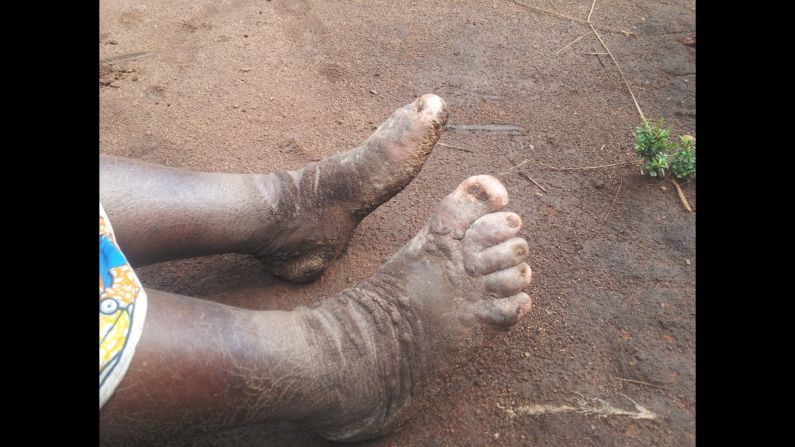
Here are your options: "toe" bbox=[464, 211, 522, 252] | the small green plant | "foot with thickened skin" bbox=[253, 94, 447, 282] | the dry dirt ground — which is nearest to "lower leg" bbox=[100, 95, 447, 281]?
"foot with thickened skin" bbox=[253, 94, 447, 282]

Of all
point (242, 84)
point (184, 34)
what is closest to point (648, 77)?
point (242, 84)

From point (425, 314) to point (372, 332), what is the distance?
0.43 feet

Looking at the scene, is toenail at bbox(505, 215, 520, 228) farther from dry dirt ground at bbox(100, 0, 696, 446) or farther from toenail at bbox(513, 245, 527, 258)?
dry dirt ground at bbox(100, 0, 696, 446)

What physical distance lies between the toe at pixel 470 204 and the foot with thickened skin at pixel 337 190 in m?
0.23

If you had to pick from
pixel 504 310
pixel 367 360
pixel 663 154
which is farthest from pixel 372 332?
pixel 663 154

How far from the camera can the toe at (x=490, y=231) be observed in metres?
1.29

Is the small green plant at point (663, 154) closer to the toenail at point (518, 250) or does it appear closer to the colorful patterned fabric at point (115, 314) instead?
the toenail at point (518, 250)

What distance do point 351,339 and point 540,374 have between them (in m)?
0.49

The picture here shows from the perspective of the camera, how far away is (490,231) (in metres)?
1.29

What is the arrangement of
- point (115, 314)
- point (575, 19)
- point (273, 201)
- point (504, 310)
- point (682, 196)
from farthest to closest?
1. point (575, 19)
2. point (682, 196)
3. point (273, 201)
4. point (504, 310)
5. point (115, 314)

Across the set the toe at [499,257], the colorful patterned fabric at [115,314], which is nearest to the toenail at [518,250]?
the toe at [499,257]

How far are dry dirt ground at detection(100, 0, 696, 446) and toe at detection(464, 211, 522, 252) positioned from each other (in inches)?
12.8

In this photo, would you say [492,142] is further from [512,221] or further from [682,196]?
[512,221]

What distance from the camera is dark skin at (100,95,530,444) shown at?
3.36 feet
